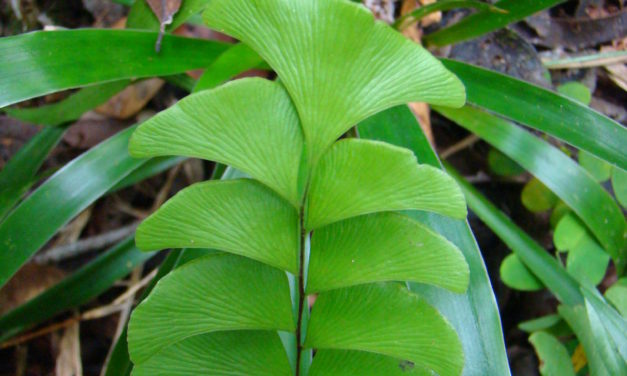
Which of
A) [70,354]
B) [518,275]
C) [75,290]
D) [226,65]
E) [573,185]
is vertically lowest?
[70,354]

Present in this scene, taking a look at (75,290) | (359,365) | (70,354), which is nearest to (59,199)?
(75,290)

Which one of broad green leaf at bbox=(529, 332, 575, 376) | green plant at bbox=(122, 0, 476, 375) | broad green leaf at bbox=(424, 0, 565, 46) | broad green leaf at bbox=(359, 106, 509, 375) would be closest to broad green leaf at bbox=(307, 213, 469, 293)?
green plant at bbox=(122, 0, 476, 375)

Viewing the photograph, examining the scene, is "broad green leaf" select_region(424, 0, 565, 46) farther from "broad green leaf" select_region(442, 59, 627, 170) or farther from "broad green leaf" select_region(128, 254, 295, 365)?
"broad green leaf" select_region(128, 254, 295, 365)

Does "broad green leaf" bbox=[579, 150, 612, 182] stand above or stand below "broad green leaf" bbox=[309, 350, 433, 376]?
above

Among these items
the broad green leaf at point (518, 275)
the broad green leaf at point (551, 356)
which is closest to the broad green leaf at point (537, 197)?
the broad green leaf at point (518, 275)

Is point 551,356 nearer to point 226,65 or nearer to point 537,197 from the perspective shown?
point 537,197

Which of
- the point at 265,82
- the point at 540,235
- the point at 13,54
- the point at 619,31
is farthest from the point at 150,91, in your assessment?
the point at 619,31

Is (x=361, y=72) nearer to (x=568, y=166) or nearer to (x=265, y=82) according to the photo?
(x=265, y=82)
